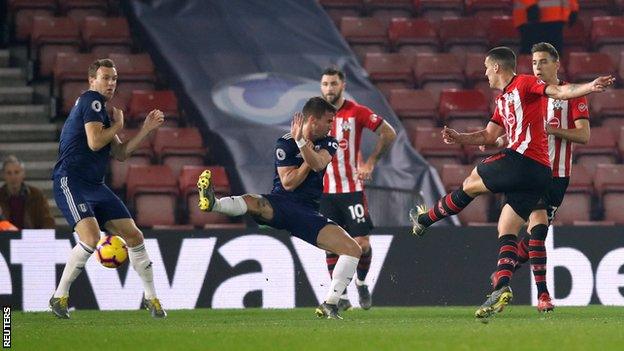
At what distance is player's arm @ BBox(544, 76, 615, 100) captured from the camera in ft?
27.2

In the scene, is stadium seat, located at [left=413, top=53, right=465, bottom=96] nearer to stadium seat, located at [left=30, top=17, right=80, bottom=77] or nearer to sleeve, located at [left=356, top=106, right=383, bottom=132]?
stadium seat, located at [left=30, top=17, right=80, bottom=77]

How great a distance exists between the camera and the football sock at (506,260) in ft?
30.3

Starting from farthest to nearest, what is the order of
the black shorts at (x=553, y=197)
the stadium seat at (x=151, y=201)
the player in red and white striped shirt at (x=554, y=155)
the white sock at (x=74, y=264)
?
1. the stadium seat at (x=151, y=201)
2. the black shorts at (x=553, y=197)
3. the player in red and white striped shirt at (x=554, y=155)
4. the white sock at (x=74, y=264)

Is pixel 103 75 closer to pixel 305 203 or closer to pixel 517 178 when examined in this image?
pixel 305 203

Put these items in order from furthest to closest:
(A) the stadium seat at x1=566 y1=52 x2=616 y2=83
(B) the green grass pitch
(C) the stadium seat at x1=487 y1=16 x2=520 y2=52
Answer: (C) the stadium seat at x1=487 y1=16 x2=520 y2=52, (A) the stadium seat at x1=566 y1=52 x2=616 y2=83, (B) the green grass pitch

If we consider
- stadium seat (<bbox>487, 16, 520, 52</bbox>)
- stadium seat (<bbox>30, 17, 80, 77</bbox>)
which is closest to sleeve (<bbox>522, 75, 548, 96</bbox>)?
stadium seat (<bbox>30, 17, 80, 77</bbox>)

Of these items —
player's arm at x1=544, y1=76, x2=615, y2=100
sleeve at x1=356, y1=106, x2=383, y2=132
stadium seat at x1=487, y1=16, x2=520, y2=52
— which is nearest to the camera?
player's arm at x1=544, y1=76, x2=615, y2=100

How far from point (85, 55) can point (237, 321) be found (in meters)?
7.41

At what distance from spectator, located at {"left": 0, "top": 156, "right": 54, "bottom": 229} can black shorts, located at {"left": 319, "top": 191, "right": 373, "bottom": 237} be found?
A: 10.1ft

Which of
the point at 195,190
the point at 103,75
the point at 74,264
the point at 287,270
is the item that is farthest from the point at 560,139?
the point at 195,190

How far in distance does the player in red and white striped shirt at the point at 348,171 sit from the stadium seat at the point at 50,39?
251 inches

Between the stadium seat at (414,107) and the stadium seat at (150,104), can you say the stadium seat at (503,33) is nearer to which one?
the stadium seat at (414,107)

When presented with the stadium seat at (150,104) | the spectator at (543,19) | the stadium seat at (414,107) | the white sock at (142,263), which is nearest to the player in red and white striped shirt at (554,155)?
the white sock at (142,263)

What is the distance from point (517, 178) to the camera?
30.6 ft
